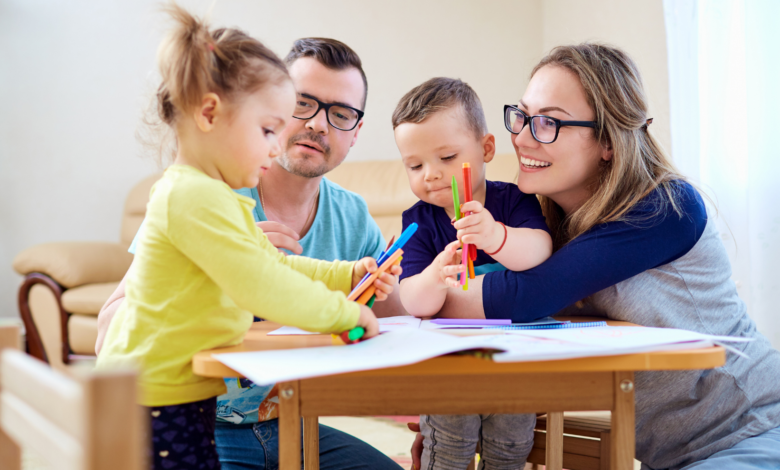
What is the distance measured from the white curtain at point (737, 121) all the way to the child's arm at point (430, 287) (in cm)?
100

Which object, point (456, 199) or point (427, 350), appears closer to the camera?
point (427, 350)

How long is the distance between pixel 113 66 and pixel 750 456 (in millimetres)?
3801

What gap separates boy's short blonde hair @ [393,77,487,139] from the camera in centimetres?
117

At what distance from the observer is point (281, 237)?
3.26ft

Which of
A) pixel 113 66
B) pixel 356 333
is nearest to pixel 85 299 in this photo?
pixel 113 66

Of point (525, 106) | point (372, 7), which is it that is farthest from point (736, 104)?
point (372, 7)

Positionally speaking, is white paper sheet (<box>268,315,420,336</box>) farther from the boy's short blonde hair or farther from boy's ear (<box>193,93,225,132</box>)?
the boy's short blonde hair

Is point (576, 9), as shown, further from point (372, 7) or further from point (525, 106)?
point (525, 106)

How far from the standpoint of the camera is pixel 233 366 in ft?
1.95

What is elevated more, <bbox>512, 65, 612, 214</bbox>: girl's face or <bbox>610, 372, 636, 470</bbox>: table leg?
<bbox>512, 65, 612, 214</bbox>: girl's face

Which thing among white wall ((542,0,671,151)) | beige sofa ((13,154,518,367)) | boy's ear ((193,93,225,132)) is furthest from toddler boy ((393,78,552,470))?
beige sofa ((13,154,518,367))

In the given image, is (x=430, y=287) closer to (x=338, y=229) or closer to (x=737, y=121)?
(x=338, y=229)

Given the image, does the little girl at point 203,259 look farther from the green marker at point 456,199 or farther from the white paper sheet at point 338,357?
the green marker at point 456,199

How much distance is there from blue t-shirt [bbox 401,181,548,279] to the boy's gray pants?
0.28 m
